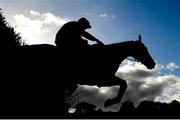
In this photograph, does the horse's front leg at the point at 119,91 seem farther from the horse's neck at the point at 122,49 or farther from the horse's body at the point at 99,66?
the horse's neck at the point at 122,49

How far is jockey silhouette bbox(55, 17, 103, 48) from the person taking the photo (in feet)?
39.1

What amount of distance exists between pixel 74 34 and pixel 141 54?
2.84 m

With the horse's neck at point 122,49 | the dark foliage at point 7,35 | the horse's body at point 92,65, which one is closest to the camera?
the horse's body at point 92,65

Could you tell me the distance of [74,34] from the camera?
11.9 m

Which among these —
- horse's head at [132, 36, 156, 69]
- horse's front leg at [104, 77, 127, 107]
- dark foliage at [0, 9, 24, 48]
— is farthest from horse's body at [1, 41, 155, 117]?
dark foliage at [0, 9, 24, 48]

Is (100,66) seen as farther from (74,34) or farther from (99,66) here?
(74,34)

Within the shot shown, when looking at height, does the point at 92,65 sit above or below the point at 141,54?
below

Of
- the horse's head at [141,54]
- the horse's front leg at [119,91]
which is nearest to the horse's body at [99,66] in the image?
the horse's front leg at [119,91]

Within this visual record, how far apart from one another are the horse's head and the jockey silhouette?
1.68m

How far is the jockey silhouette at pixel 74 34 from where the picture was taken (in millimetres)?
11930

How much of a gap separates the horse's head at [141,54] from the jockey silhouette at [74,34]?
1.68 metres

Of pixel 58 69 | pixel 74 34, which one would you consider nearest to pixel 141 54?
pixel 74 34

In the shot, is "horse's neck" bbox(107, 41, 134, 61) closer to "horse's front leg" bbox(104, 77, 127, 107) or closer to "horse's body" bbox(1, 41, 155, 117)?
"horse's body" bbox(1, 41, 155, 117)

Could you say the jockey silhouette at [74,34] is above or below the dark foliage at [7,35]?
below
